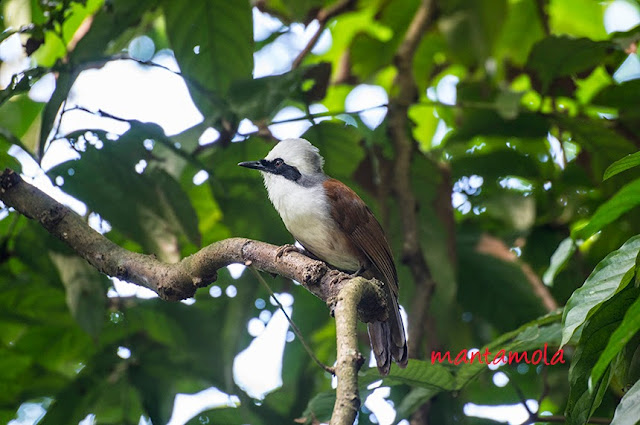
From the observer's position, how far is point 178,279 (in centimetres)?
221

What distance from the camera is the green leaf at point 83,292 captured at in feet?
9.92

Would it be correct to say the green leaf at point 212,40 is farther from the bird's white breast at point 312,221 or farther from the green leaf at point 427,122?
the green leaf at point 427,122

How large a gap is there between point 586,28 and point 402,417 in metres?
3.57

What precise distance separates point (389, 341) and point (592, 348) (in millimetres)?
1035

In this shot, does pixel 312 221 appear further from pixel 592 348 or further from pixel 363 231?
pixel 592 348

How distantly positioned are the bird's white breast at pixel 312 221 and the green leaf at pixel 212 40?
0.60 m

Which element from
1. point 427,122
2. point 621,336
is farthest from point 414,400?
point 427,122

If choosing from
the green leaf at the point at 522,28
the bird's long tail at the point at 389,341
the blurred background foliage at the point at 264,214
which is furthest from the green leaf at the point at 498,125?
the bird's long tail at the point at 389,341

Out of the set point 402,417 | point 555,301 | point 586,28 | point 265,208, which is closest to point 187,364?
point 265,208

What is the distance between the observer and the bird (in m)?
3.06

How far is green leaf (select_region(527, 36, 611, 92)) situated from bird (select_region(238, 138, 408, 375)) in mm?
1238

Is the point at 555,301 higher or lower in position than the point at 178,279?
higher

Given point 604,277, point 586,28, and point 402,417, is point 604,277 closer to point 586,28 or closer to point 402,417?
point 402,417

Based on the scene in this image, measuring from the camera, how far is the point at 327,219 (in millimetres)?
3072
